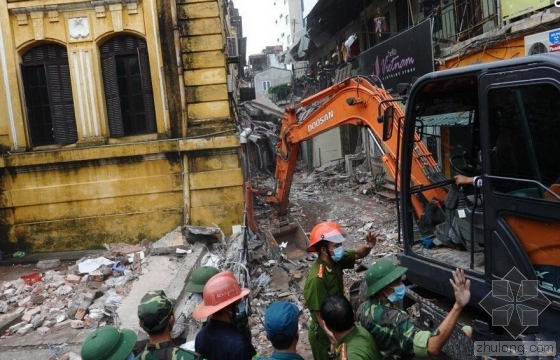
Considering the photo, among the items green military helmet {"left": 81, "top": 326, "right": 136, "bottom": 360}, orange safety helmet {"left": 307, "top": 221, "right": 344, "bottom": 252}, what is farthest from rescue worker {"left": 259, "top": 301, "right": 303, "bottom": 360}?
orange safety helmet {"left": 307, "top": 221, "right": 344, "bottom": 252}

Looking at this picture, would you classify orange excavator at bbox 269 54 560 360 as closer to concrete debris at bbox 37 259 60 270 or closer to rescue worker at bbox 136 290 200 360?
rescue worker at bbox 136 290 200 360

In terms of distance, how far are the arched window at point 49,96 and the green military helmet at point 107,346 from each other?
Answer: 6746mm

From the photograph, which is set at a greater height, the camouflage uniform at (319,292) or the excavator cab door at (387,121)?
the excavator cab door at (387,121)

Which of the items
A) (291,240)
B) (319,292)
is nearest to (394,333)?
(319,292)

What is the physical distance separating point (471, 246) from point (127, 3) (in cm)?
750

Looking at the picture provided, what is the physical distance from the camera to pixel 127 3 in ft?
26.8

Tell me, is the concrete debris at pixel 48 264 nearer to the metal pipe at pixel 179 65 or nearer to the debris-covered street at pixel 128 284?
the debris-covered street at pixel 128 284

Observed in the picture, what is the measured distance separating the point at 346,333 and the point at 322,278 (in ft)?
3.61

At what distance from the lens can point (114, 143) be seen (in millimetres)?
8383

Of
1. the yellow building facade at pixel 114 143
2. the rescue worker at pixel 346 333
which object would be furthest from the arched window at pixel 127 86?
the rescue worker at pixel 346 333

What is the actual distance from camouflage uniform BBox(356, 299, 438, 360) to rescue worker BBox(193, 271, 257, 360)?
2.66 ft

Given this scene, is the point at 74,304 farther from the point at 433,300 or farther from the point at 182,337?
the point at 433,300

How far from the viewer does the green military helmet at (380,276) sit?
9.55 feet

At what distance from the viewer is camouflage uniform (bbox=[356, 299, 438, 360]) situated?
2590 millimetres
